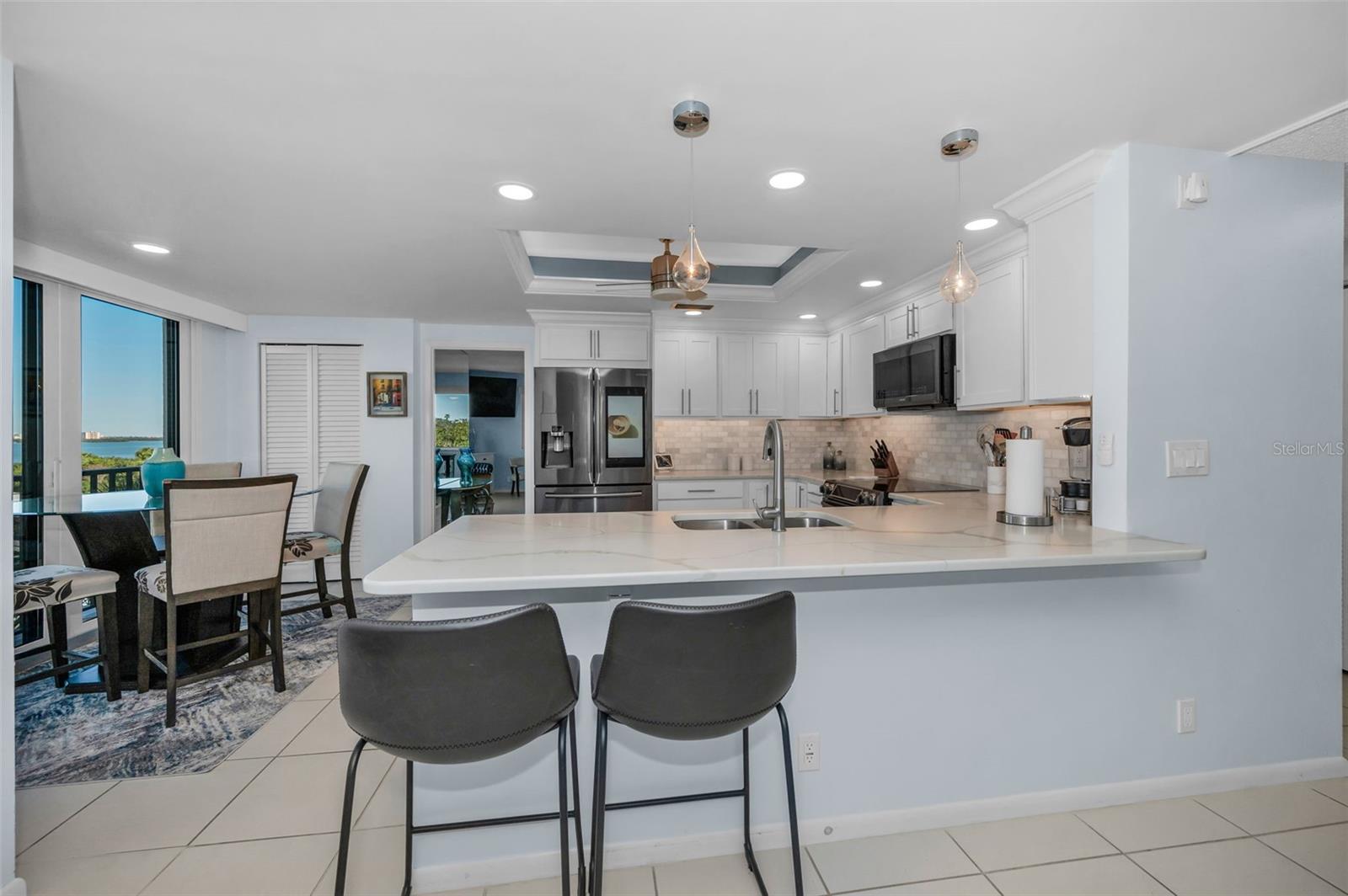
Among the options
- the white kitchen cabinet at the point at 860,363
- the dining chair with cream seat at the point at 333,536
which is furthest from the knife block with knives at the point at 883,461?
the dining chair with cream seat at the point at 333,536

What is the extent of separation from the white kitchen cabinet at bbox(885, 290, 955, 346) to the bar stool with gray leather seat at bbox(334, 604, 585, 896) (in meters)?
3.03

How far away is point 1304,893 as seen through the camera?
1613 mm

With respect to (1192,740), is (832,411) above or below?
above

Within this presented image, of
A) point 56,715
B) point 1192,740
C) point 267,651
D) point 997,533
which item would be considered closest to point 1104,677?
point 1192,740

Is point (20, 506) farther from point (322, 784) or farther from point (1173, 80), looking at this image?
point (1173, 80)

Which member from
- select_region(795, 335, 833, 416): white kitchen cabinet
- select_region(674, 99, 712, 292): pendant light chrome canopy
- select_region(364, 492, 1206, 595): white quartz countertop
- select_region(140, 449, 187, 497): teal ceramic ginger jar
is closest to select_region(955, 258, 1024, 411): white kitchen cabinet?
select_region(364, 492, 1206, 595): white quartz countertop

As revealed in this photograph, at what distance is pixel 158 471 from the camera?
3059 millimetres

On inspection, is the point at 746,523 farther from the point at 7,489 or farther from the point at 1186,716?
the point at 7,489

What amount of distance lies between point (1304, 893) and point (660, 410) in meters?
3.98

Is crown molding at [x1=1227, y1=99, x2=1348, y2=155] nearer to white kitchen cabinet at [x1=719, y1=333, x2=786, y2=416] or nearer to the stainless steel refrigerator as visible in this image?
white kitchen cabinet at [x1=719, y1=333, x2=786, y2=416]

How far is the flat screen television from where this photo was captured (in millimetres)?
7007

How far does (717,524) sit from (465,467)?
198 inches

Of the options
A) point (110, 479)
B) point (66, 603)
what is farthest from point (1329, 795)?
point (110, 479)

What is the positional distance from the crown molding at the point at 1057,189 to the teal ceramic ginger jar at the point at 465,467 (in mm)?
5864
